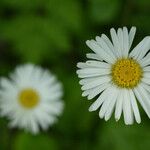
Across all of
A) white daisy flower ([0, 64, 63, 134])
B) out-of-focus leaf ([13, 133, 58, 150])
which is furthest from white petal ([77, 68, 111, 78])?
out-of-focus leaf ([13, 133, 58, 150])

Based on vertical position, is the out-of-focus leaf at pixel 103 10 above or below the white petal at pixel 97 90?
above

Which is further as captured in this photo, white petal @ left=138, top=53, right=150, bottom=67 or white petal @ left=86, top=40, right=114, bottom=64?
white petal @ left=138, top=53, right=150, bottom=67

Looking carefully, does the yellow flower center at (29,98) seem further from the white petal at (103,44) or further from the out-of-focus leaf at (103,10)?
the white petal at (103,44)

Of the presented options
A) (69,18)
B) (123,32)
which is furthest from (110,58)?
(69,18)

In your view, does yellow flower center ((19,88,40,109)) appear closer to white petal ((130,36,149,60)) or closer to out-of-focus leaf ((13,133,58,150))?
out-of-focus leaf ((13,133,58,150))

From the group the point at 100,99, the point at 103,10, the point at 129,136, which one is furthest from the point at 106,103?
the point at 103,10

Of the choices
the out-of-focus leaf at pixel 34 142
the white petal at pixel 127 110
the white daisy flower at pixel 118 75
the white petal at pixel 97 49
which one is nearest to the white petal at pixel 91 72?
the white daisy flower at pixel 118 75
